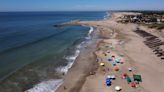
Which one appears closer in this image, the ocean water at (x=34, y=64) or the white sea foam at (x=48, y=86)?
the white sea foam at (x=48, y=86)

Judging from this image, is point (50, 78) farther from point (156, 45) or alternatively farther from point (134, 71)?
point (156, 45)

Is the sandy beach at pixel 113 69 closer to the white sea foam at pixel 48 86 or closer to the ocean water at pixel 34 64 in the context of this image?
the white sea foam at pixel 48 86

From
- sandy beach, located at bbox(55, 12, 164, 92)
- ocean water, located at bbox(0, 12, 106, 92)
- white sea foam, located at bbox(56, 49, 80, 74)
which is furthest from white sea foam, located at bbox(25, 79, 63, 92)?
white sea foam, located at bbox(56, 49, 80, 74)

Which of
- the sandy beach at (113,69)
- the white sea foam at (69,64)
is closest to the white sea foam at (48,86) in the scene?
the sandy beach at (113,69)

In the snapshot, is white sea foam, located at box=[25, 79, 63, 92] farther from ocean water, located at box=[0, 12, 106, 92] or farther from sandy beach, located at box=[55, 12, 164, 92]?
sandy beach, located at box=[55, 12, 164, 92]

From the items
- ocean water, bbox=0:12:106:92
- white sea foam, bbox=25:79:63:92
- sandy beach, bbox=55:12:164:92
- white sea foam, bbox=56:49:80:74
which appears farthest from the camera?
white sea foam, bbox=56:49:80:74

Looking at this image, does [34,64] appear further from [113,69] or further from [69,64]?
[113,69]

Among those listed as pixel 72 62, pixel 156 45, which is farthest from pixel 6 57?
pixel 156 45

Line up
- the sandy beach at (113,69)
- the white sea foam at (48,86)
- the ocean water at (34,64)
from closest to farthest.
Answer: the white sea foam at (48,86), the sandy beach at (113,69), the ocean water at (34,64)

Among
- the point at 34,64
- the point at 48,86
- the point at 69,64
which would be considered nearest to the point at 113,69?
the point at 69,64
